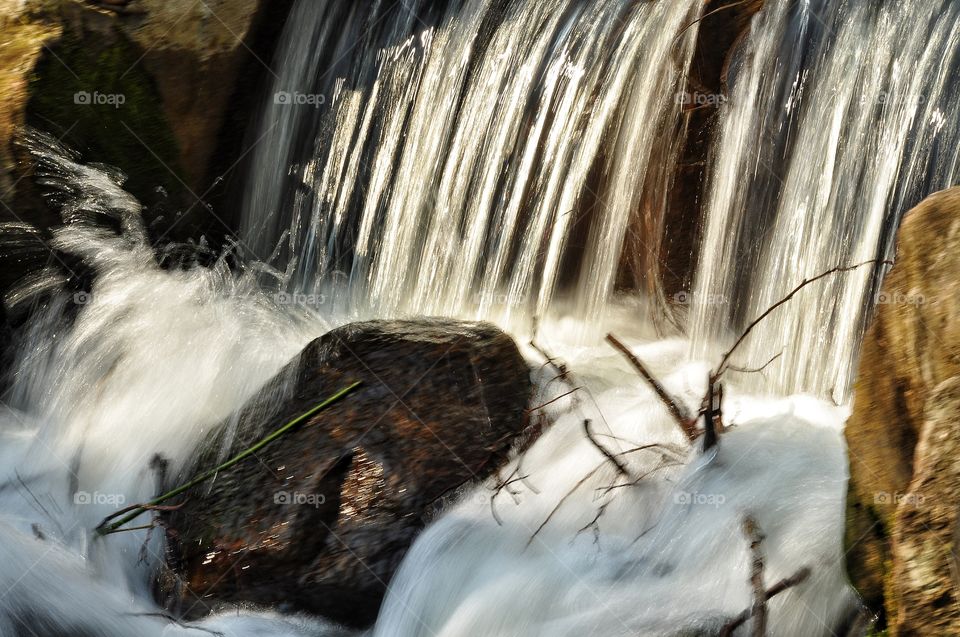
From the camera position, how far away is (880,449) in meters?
2.72

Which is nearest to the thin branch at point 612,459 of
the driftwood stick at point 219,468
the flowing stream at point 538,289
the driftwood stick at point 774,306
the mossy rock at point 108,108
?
the flowing stream at point 538,289

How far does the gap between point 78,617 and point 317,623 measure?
751mm

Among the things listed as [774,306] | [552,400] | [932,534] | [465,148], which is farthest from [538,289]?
[932,534]

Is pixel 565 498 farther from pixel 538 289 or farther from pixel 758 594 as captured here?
pixel 538 289

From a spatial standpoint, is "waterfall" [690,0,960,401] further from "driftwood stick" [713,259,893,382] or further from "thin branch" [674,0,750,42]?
"driftwood stick" [713,259,893,382]

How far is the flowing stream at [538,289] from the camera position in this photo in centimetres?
346

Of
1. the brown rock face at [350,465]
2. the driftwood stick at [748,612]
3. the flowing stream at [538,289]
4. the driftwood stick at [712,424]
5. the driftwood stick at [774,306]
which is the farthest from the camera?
the brown rock face at [350,465]

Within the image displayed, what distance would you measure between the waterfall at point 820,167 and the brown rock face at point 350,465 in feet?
3.58

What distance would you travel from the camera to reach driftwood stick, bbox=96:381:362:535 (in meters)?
4.03

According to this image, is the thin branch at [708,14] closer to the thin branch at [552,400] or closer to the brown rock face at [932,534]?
the thin branch at [552,400]

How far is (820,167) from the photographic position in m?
4.49

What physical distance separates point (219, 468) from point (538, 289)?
5.79 feet

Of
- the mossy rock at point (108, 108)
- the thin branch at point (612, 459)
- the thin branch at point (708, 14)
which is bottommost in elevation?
the thin branch at point (612, 459)

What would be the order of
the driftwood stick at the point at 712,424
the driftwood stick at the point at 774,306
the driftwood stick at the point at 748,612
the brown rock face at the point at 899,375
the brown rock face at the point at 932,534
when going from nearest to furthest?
1. the brown rock face at the point at 932,534
2. the brown rock face at the point at 899,375
3. the driftwood stick at the point at 748,612
4. the driftwood stick at the point at 774,306
5. the driftwood stick at the point at 712,424
